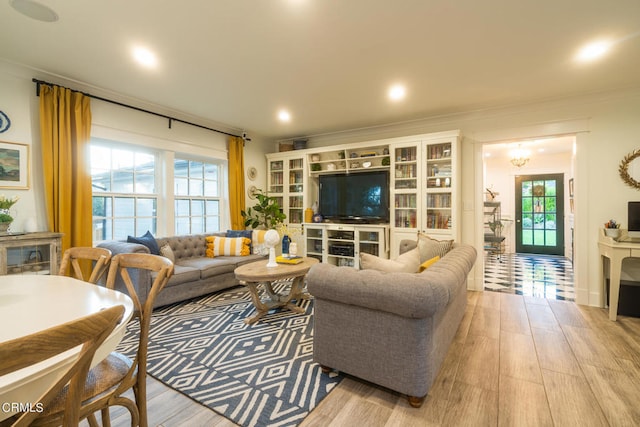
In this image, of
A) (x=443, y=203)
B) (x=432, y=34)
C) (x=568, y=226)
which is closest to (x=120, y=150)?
(x=432, y=34)

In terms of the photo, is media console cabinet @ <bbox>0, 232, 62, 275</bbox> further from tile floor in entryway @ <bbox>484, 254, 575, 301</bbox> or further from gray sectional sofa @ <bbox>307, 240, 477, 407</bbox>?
tile floor in entryway @ <bbox>484, 254, 575, 301</bbox>

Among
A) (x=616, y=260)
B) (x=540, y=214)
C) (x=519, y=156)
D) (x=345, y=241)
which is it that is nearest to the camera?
(x=616, y=260)

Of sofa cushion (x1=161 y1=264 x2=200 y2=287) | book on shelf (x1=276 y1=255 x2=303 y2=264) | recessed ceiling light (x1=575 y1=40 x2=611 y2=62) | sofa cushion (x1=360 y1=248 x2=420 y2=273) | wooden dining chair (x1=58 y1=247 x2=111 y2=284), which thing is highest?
recessed ceiling light (x1=575 y1=40 x2=611 y2=62)

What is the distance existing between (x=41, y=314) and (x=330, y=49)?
254 cm

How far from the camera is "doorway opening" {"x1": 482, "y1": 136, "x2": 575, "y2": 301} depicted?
6223mm

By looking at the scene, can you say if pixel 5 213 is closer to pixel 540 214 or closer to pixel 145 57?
pixel 145 57

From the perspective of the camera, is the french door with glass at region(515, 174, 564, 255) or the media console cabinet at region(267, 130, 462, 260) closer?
the media console cabinet at region(267, 130, 462, 260)

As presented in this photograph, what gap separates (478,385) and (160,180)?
172 inches

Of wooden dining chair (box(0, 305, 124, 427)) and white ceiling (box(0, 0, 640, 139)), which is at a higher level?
white ceiling (box(0, 0, 640, 139))

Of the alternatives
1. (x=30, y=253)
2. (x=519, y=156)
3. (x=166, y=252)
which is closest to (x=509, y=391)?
(x=166, y=252)

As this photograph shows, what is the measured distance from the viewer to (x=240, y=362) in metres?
2.16

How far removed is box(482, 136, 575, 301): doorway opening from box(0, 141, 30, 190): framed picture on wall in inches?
275

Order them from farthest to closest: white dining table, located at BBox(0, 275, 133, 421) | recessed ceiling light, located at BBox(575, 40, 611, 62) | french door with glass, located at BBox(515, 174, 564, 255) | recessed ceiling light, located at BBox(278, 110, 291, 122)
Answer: french door with glass, located at BBox(515, 174, 564, 255), recessed ceiling light, located at BBox(278, 110, 291, 122), recessed ceiling light, located at BBox(575, 40, 611, 62), white dining table, located at BBox(0, 275, 133, 421)

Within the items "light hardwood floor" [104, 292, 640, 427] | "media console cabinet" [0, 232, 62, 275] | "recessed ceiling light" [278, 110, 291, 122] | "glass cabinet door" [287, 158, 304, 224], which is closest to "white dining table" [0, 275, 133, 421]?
"light hardwood floor" [104, 292, 640, 427]
